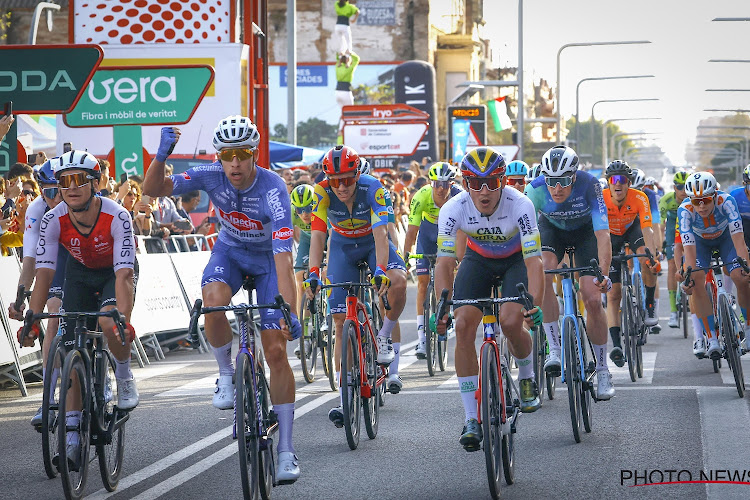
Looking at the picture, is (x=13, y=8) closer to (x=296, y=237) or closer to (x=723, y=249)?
(x=296, y=237)

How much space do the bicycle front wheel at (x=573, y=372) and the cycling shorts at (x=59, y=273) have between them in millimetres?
3475

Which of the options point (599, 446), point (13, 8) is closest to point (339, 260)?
point (599, 446)

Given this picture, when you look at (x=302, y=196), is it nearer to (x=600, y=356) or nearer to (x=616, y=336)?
(x=616, y=336)

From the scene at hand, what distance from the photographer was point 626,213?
1372 cm

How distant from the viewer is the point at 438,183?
1428cm

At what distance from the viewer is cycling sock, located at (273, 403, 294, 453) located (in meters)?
7.15

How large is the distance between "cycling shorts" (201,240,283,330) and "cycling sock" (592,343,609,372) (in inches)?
122

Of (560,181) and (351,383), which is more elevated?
(560,181)

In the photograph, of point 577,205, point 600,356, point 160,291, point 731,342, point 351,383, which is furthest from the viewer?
point 160,291

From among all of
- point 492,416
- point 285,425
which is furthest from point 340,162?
point 492,416

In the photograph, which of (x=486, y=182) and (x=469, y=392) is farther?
(x=486, y=182)

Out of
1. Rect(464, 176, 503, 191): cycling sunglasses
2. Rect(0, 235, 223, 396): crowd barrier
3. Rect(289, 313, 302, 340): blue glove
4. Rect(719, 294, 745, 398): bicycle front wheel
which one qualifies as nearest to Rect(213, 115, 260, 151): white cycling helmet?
Rect(289, 313, 302, 340): blue glove

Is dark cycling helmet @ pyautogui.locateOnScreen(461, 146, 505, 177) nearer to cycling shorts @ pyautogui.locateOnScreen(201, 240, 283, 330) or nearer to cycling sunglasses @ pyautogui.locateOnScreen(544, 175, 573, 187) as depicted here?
cycling shorts @ pyautogui.locateOnScreen(201, 240, 283, 330)

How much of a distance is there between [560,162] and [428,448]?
2.59m
